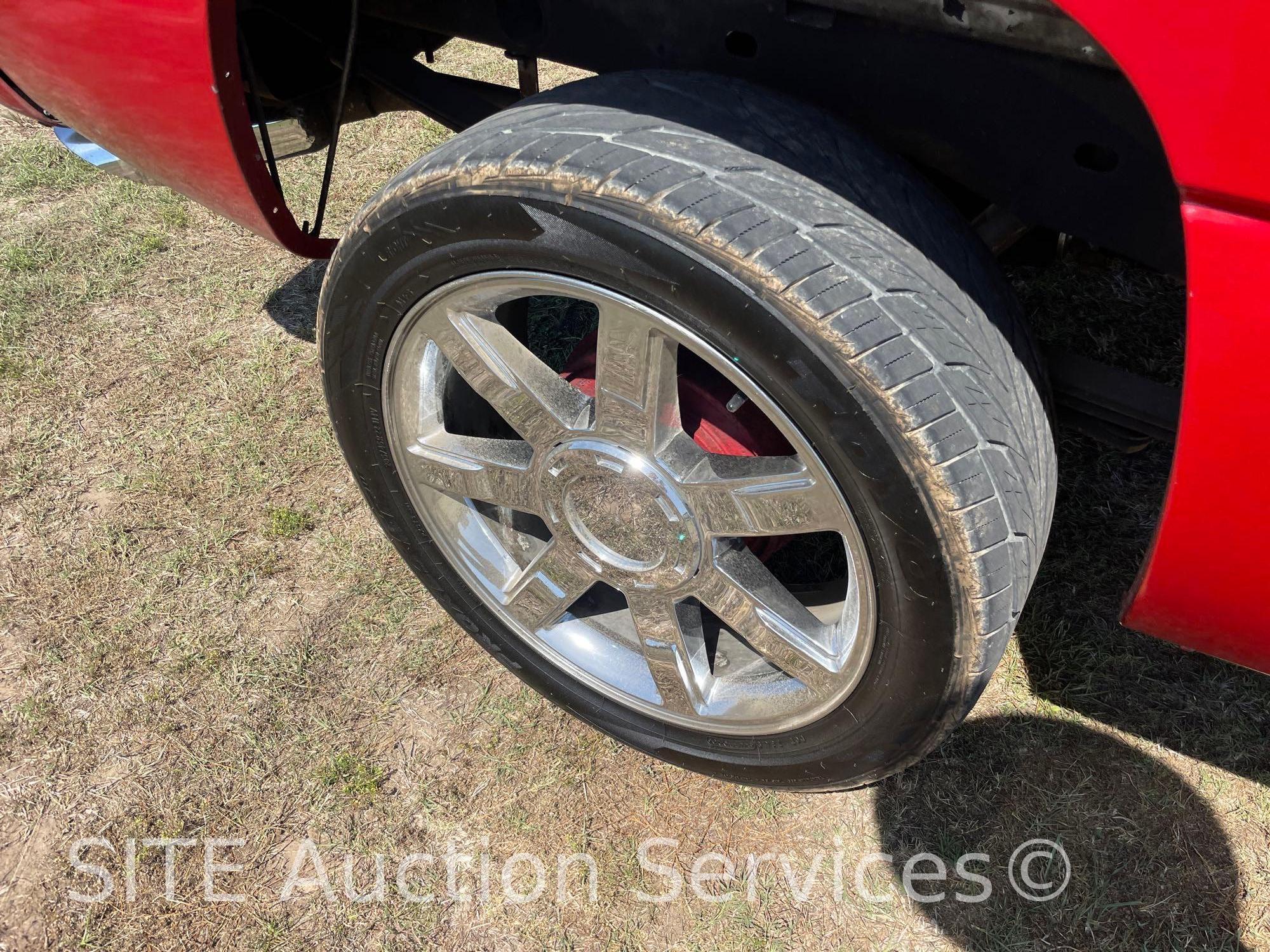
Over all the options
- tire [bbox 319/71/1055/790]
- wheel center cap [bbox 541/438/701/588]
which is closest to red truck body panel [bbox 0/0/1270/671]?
tire [bbox 319/71/1055/790]

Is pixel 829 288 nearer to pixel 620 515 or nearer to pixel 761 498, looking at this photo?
pixel 761 498

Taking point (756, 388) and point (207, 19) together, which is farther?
point (207, 19)

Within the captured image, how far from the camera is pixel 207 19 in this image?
1.65 metres

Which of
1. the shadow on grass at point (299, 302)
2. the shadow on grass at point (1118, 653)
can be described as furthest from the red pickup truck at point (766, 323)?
the shadow on grass at point (299, 302)

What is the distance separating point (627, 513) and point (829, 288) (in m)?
0.59

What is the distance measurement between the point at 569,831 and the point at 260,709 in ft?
2.49

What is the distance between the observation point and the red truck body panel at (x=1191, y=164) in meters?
0.97

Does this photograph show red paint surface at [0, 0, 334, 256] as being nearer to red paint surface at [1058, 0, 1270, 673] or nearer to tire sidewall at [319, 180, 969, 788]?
tire sidewall at [319, 180, 969, 788]

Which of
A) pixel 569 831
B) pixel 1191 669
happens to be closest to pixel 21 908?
pixel 569 831

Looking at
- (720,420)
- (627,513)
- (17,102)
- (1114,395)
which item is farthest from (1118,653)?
(17,102)

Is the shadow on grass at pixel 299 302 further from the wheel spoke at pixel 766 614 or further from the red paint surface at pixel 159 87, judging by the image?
the wheel spoke at pixel 766 614

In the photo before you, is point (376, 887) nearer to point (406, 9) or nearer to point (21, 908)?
point (21, 908)

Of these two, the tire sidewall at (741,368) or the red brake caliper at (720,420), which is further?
the red brake caliper at (720,420)

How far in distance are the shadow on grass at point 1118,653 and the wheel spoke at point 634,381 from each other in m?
1.10
